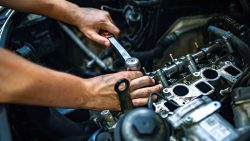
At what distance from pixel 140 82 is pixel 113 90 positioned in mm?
102

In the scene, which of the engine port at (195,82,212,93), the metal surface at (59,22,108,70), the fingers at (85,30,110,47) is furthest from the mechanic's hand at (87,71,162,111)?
the metal surface at (59,22,108,70)

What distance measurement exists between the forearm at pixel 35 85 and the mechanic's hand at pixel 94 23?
0.38 meters

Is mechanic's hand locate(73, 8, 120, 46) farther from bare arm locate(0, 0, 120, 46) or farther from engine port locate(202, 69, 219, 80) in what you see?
engine port locate(202, 69, 219, 80)

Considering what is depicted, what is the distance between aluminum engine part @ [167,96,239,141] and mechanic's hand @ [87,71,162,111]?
0.21 metres

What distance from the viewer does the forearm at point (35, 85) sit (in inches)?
36.1

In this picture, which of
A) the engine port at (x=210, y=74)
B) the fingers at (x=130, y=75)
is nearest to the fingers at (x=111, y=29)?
the fingers at (x=130, y=75)

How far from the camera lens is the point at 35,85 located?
95cm

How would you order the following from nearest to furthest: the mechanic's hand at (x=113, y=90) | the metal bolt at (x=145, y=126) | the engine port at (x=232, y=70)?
the metal bolt at (x=145, y=126) < the mechanic's hand at (x=113, y=90) < the engine port at (x=232, y=70)

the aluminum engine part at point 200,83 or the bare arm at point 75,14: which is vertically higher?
the bare arm at point 75,14

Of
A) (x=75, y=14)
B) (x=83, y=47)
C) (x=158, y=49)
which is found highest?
(x=75, y=14)

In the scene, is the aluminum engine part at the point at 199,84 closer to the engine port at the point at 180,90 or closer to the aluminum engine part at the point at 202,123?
the engine port at the point at 180,90

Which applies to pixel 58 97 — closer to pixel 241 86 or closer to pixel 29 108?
pixel 29 108

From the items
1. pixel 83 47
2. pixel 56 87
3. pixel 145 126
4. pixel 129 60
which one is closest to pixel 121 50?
pixel 129 60

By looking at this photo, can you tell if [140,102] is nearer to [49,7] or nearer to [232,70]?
[232,70]
